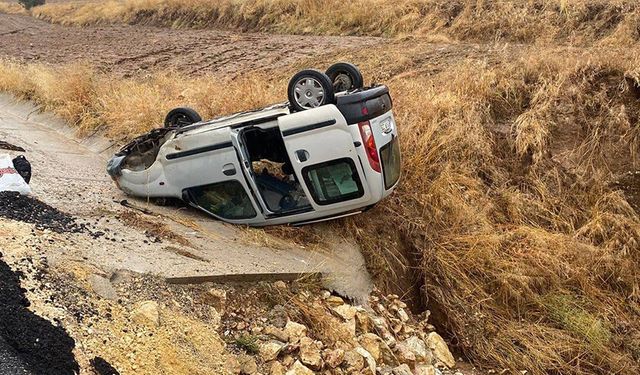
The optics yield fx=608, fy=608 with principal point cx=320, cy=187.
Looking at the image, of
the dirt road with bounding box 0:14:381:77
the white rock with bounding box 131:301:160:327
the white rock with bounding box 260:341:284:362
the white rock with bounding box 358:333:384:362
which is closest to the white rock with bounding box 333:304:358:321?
the white rock with bounding box 358:333:384:362

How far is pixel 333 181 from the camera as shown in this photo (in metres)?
6.50

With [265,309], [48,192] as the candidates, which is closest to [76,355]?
[265,309]

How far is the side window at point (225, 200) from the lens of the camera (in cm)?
687

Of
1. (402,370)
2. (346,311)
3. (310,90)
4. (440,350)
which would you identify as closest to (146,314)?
(346,311)

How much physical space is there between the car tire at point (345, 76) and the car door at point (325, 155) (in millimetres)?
1163

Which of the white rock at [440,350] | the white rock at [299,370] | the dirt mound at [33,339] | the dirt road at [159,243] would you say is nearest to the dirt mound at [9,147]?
the dirt road at [159,243]

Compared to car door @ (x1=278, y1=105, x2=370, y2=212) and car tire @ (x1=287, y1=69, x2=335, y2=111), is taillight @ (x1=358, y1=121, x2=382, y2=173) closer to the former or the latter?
car door @ (x1=278, y1=105, x2=370, y2=212)

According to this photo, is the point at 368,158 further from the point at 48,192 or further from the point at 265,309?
the point at 48,192

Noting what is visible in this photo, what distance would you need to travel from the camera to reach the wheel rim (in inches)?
262

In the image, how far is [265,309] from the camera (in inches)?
217

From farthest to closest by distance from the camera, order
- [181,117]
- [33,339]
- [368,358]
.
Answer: [181,117] < [368,358] < [33,339]

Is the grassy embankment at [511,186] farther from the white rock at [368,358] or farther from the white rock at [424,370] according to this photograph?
the white rock at [368,358]

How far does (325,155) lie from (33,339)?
3.34 meters

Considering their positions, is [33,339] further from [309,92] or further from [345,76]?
[345,76]
